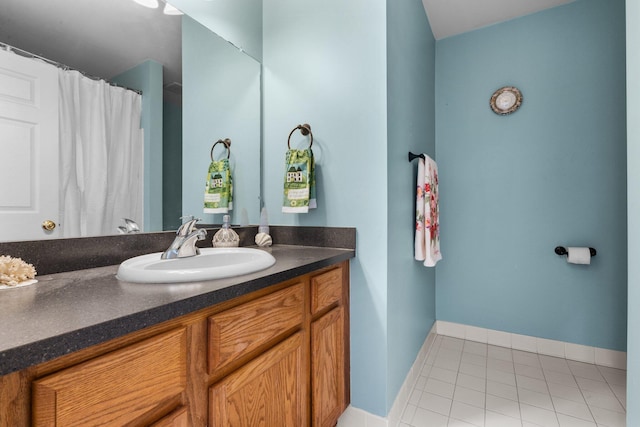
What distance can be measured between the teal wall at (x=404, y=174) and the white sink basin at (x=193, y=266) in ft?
2.18

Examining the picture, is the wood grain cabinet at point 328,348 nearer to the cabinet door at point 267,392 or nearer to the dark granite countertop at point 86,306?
the cabinet door at point 267,392

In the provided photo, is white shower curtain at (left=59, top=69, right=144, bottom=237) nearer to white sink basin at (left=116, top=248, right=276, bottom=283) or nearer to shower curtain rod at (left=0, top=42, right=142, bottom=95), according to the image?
shower curtain rod at (left=0, top=42, right=142, bottom=95)

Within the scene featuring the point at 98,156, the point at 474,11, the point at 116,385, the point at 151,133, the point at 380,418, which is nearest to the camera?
the point at 116,385

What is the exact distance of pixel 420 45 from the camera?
6.79 feet

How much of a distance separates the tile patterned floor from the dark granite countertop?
1.29 metres

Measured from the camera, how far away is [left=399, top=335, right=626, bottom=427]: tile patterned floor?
4.96 ft

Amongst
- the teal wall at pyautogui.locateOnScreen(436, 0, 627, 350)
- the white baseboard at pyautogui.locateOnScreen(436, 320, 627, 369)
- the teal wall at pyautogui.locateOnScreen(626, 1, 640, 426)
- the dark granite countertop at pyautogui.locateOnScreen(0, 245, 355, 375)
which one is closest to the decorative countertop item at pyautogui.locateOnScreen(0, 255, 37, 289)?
the dark granite countertop at pyautogui.locateOnScreen(0, 245, 355, 375)

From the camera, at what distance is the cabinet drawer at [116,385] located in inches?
18.5

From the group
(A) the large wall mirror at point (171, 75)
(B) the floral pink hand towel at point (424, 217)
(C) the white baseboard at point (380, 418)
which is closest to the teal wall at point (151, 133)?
(A) the large wall mirror at point (171, 75)

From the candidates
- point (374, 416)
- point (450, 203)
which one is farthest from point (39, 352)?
point (450, 203)

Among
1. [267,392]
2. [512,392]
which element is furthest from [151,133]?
[512,392]

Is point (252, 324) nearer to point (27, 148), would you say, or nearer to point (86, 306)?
point (86, 306)

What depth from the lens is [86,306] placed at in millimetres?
602

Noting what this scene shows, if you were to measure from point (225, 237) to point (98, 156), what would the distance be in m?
0.59
